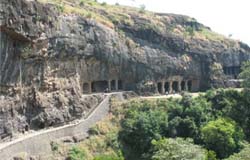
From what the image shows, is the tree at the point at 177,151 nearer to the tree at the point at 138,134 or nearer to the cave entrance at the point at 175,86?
the tree at the point at 138,134

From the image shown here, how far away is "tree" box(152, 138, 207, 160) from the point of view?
32.4 meters

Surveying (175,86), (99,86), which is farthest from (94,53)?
(175,86)

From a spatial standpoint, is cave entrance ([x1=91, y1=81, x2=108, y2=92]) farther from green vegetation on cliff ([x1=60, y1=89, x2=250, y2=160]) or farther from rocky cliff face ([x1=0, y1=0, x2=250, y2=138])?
green vegetation on cliff ([x1=60, y1=89, x2=250, y2=160])

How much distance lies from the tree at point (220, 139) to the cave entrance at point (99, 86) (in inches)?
486

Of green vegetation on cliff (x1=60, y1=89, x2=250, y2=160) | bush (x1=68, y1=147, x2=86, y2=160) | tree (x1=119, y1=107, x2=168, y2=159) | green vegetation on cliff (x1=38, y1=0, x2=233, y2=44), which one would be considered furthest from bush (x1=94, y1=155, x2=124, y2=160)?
green vegetation on cliff (x1=38, y1=0, x2=233, y2=44)

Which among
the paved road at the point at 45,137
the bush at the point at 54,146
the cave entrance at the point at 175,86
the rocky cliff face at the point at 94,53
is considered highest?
the rocky cliff face at the point at 94,53

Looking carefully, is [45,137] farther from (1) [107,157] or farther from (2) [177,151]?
(2) [177,151]

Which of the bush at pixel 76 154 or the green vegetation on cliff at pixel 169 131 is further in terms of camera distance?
the green vegetation on cliff at pixel 169 131

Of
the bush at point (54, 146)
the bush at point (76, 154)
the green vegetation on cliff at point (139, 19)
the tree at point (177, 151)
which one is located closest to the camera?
the tree at point (177, 151)

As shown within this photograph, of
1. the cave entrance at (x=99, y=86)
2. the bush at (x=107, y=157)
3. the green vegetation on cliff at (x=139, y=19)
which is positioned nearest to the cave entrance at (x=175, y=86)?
the green vegetation on cliff at (x=139, y=19)

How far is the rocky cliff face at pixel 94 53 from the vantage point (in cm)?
3266

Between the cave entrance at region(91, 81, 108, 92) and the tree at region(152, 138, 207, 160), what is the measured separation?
13.0m

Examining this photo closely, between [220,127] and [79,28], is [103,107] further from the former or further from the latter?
[220,127]

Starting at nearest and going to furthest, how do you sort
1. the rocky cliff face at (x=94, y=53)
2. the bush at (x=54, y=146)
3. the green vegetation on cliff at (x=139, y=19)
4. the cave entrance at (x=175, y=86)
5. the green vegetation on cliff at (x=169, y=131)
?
1. the rocky cliff face at (x=94, y=53)
2. the bush at (x=54, y=146)
3. the green vegetation on cliff at (x=169, y=131)
4. the green vegetation on cliff at (x=139, y=19)
5. the cave entrance at (x=175, y=86)
